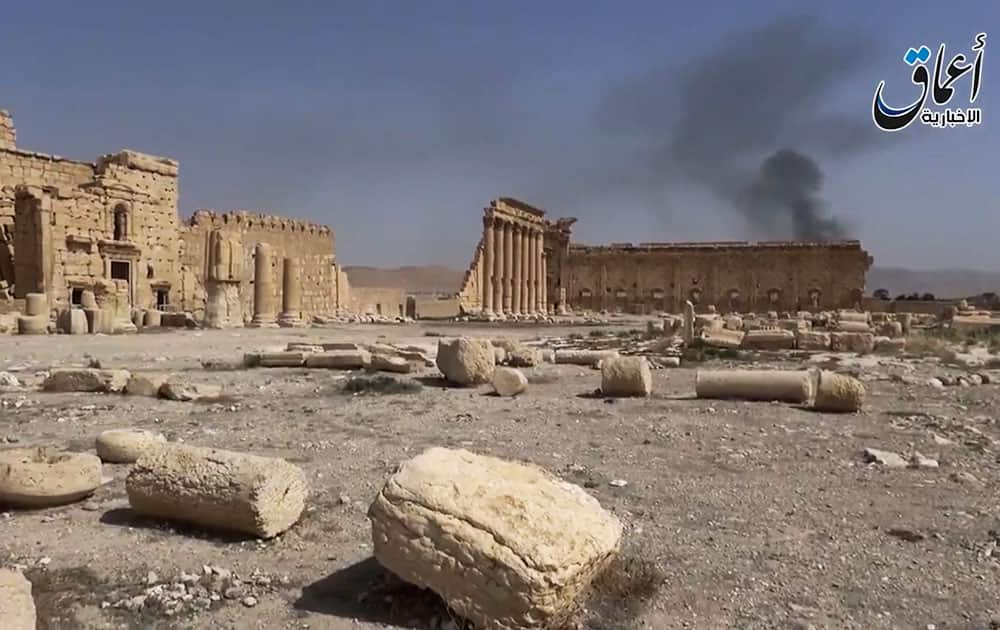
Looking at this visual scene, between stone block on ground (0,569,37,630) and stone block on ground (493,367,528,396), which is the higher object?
stone block on ground (493,367,528,396)

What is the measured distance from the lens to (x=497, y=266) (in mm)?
37875

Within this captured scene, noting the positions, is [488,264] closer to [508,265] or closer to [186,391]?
[508,265]

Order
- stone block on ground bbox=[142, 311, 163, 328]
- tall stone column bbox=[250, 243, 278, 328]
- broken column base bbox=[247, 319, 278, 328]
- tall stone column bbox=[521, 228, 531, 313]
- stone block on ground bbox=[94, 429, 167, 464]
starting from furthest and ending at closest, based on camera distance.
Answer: tall stone column bbox=[521, 228, 531, 313], tall stone column bbox=[250, 243, 278, 328], broken column base bbox=[247, 319, 278, 328], stone block on ground bbox=[142, 311, 163, 328], stone block on ground bbox=[94, 429, 167, 464]

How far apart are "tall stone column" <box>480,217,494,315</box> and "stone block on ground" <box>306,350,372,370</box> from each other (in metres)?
23.9

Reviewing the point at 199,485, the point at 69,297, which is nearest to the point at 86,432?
the point at 199,485

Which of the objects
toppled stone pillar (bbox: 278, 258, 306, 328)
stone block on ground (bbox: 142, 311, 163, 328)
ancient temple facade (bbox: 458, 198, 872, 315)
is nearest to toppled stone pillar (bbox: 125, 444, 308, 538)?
stone block on ground (bbox: 142, 311, 163, 328)

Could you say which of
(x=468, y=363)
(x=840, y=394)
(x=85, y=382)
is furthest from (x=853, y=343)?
(x=85, y=382)

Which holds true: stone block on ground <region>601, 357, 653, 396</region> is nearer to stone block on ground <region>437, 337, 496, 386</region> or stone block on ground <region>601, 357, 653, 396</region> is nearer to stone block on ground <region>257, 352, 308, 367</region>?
stone block on ground <region>437, 337, 496, 386</region>

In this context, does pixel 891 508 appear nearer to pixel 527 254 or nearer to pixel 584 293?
pixel 527 254

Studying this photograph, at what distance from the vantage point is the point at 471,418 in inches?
318

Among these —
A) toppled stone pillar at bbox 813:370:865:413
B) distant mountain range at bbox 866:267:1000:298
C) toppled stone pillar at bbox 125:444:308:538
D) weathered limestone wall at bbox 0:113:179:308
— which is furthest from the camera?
distant mountain range at bbox 866:267:1000:298

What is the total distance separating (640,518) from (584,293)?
49.4 meters

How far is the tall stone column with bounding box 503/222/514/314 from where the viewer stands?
125 feet

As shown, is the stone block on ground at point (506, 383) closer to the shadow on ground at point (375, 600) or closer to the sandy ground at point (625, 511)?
the sandy ground at point (625, 511)
